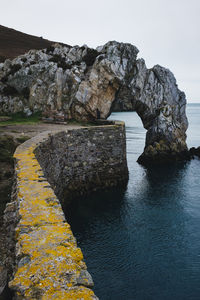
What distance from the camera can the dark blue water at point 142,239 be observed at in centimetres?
1196

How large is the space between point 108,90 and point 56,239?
110ft

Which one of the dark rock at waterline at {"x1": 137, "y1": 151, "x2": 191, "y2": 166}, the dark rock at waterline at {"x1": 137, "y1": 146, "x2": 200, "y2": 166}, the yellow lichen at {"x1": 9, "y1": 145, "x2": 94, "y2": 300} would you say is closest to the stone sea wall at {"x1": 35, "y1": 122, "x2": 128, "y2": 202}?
the yellow lichen at {"x1": 9, "y1": 145, "x2": 94, "y2": 300}

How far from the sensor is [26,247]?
368cm

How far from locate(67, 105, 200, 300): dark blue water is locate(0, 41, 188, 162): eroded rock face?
13717mm

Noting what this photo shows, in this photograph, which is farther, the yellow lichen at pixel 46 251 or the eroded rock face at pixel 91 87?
the eroded rock face at pixel 91 87

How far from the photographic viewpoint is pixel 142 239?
15969 mm

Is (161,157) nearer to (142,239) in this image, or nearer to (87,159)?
(87,159)

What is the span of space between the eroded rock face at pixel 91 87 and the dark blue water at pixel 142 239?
13717mm

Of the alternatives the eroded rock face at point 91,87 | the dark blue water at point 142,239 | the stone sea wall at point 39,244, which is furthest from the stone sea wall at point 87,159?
the eroded rock face at point 91,87

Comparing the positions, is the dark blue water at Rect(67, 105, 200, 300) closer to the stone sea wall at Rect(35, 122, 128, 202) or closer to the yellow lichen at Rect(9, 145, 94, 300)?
the stone sea wall at Rect(35, 122, 128, 202)

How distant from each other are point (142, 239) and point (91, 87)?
23763 millimetres

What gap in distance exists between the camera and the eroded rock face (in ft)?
109

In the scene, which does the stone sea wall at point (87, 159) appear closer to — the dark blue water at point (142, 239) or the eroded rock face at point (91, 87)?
the dark blue water at point (142, 239)

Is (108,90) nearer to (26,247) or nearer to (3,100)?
(3,100)
